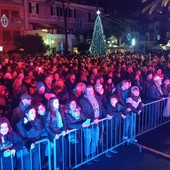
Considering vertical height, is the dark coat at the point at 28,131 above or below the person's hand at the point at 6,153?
above

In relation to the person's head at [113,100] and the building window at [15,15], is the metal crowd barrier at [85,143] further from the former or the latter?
the building window at [15,15]

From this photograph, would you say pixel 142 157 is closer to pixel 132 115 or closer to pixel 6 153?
pixel 132 115

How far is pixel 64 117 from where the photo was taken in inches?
221

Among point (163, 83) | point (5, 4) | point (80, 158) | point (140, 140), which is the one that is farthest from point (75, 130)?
point (5, 4)

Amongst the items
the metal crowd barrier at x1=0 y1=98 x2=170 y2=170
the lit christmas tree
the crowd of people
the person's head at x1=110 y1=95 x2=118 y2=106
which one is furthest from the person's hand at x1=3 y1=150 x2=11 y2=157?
the lit christmas tree

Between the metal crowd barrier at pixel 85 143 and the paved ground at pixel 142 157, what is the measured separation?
19 centimetres

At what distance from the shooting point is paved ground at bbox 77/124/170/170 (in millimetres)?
5922

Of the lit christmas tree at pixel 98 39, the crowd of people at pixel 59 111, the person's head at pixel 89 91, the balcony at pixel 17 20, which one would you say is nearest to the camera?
the crowd of people at pixel 59 111

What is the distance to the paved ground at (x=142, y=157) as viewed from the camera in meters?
5.92

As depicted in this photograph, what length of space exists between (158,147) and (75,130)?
256cm

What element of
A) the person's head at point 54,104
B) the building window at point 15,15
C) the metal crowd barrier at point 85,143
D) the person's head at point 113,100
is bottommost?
the metal crowd barrier at point 85,143

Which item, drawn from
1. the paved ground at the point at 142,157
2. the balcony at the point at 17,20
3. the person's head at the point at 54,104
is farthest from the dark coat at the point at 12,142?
the balcony at the point at 17,20

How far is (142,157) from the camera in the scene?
6391 mm

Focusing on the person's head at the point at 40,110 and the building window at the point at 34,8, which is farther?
the building window at the point at 34,8
